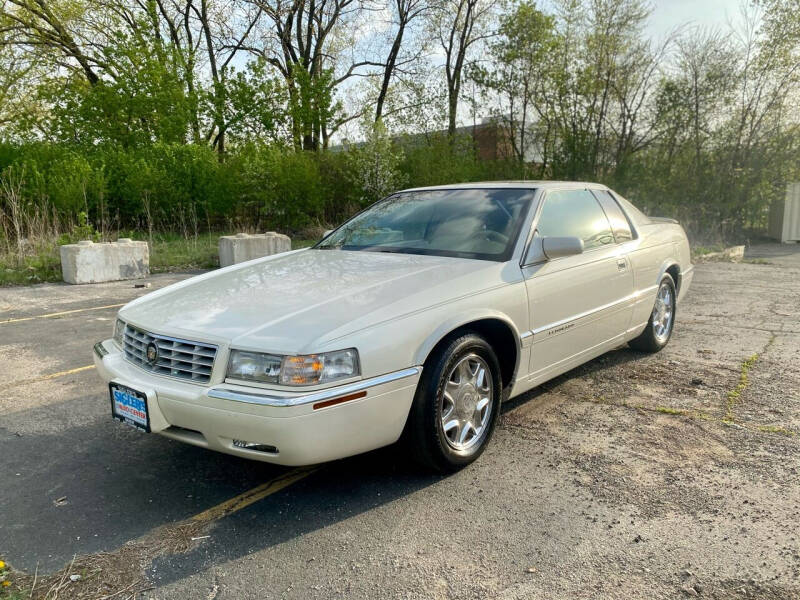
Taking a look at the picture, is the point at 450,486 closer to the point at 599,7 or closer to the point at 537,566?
the point at 537,566

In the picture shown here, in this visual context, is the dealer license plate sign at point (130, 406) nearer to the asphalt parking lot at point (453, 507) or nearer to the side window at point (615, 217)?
the asphalt parking lot at point (453, 507)

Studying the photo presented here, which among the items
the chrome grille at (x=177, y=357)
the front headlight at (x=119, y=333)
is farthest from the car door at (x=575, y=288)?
the front headlight at (x=119, y=333)

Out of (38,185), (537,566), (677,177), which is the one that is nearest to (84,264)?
(38,185)

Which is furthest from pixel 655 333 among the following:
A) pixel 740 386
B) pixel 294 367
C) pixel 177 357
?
pixel 177 357

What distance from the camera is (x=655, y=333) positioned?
539 centimetres

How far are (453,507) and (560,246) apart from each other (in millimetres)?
1649

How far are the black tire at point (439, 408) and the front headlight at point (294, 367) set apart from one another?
44 centimetres

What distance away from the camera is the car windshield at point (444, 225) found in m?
3.83

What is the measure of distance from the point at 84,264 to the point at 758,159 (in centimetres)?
1897

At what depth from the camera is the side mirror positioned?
12.0 feet

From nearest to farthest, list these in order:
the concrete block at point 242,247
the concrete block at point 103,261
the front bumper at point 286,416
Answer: the front bumper at point 286,416 → the concrete block at point 103,261 → the concrete block at point 242,247

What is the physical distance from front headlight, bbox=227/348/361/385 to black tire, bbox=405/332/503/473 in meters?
0.44

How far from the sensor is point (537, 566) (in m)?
2.43

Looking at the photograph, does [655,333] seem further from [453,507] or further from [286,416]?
[286,416]
